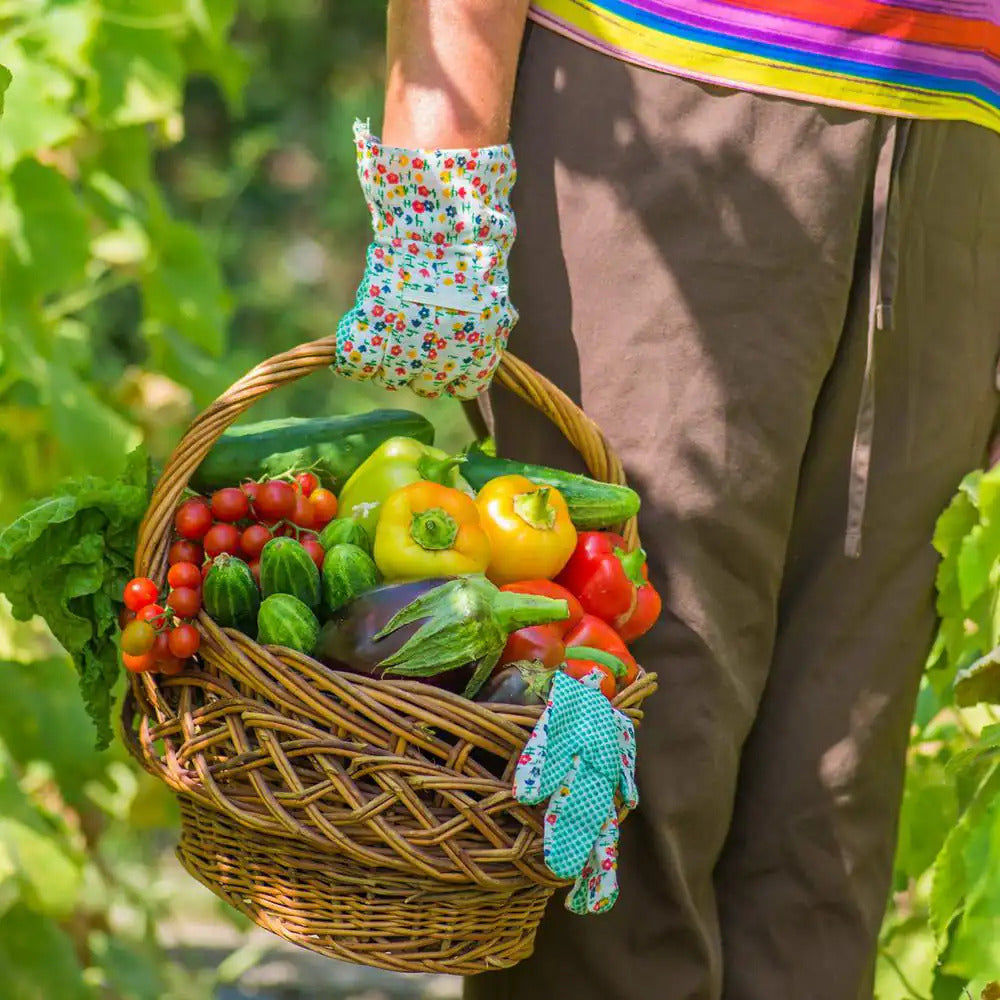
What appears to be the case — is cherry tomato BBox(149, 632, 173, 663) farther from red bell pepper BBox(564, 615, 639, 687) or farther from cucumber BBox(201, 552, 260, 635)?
red bell pepper BBox(564, 615, 639, 687)

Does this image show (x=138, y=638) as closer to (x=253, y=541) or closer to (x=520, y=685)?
(x=253, y=541)

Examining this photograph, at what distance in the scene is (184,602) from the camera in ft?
3.95

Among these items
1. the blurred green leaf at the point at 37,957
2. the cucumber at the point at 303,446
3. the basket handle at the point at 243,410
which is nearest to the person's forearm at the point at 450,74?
the basket handle at the point at 243,410

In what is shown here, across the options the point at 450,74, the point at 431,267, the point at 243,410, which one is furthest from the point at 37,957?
the point at 450,74

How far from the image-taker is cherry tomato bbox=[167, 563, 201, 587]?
1.22 metres

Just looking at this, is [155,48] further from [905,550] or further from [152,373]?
[905,550]

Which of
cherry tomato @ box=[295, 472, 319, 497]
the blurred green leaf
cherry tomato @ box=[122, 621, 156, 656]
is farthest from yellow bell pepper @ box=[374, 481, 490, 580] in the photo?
the blurred green leaf

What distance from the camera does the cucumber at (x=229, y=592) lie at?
122 centimetres

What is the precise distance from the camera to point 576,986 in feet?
4.79

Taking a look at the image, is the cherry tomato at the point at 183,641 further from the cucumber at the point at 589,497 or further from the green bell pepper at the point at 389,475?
the cucumber at the point at 589,497

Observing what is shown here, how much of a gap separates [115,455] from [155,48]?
0.57 m

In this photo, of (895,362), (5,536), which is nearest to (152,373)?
(5,536)

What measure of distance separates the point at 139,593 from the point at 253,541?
0.35ft

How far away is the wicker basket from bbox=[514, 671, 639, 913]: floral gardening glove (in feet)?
0.07
